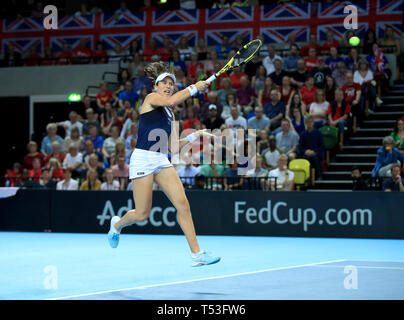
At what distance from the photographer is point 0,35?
23.9m

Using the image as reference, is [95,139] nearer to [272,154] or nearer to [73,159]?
[73,159]

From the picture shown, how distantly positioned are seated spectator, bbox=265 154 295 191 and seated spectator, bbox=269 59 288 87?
3.75 m

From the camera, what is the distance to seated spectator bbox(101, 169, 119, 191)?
50.2ft

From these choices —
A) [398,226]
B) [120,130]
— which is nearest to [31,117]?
[120,130]

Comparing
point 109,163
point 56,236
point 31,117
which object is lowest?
point 56,236

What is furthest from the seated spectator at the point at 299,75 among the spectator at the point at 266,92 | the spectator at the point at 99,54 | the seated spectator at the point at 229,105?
the spectator at the point at 99,54

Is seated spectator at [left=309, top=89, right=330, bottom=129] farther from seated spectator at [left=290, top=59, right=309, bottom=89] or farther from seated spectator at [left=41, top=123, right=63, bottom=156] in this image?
seated spectator at [left=41, top=123, right=63, bottom=156]

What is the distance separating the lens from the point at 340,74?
17391 mm

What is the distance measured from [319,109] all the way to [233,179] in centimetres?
316

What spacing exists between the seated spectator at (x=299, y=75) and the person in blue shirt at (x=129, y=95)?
13.8ft

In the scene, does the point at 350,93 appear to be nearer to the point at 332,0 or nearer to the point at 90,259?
the point at 332,0

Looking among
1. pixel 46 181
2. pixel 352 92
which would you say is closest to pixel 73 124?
pixel 46 181
